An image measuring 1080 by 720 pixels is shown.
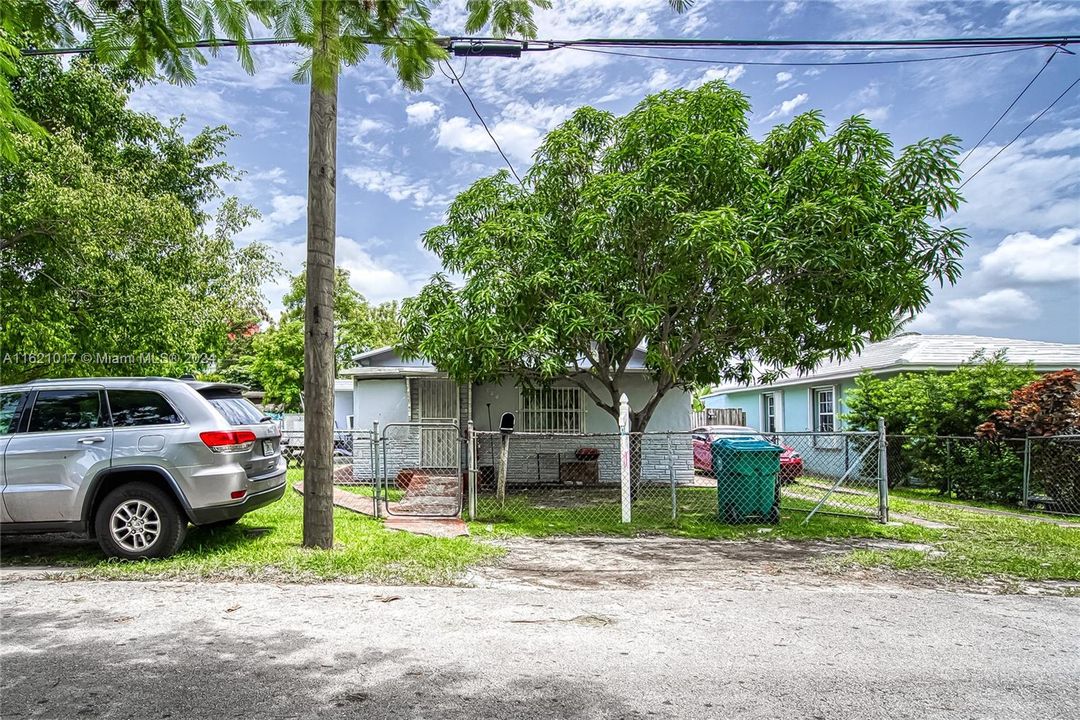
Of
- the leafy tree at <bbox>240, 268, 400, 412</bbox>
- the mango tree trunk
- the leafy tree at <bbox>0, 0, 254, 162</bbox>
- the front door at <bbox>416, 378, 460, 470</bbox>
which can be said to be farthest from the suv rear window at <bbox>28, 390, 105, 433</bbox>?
the leafy tree at <bbox>240, 268, 400, 412</bbox>

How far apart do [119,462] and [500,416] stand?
9.25 metres

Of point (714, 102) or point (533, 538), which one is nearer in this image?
point (533, 538)

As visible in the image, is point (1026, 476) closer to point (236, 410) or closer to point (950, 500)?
point (950, 500)

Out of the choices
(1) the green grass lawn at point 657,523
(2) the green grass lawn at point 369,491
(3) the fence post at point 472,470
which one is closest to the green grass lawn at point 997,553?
(1) the green grass lawn at point 657,523

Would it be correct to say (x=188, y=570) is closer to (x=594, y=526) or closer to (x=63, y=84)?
(x=594, y=526)

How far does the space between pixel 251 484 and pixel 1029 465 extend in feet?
41.4

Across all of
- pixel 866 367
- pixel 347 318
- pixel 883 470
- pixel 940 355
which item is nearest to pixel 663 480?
pixel 883 470

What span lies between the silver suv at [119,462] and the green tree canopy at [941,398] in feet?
43.6

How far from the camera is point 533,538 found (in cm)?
832

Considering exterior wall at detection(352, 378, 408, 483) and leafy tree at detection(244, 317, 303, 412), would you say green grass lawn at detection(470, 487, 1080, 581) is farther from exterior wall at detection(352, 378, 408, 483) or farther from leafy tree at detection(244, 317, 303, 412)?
leafy tree at detection(244, 317, 303, 412)

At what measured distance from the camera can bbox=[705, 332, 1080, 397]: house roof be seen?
52.0 feet

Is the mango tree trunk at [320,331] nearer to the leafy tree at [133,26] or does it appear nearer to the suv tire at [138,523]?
the suv tire at [138,523]

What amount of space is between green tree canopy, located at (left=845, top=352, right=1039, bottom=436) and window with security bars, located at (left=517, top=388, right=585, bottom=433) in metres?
6.58

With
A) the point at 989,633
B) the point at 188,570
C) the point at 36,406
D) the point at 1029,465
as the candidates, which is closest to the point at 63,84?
the point at 36,406
